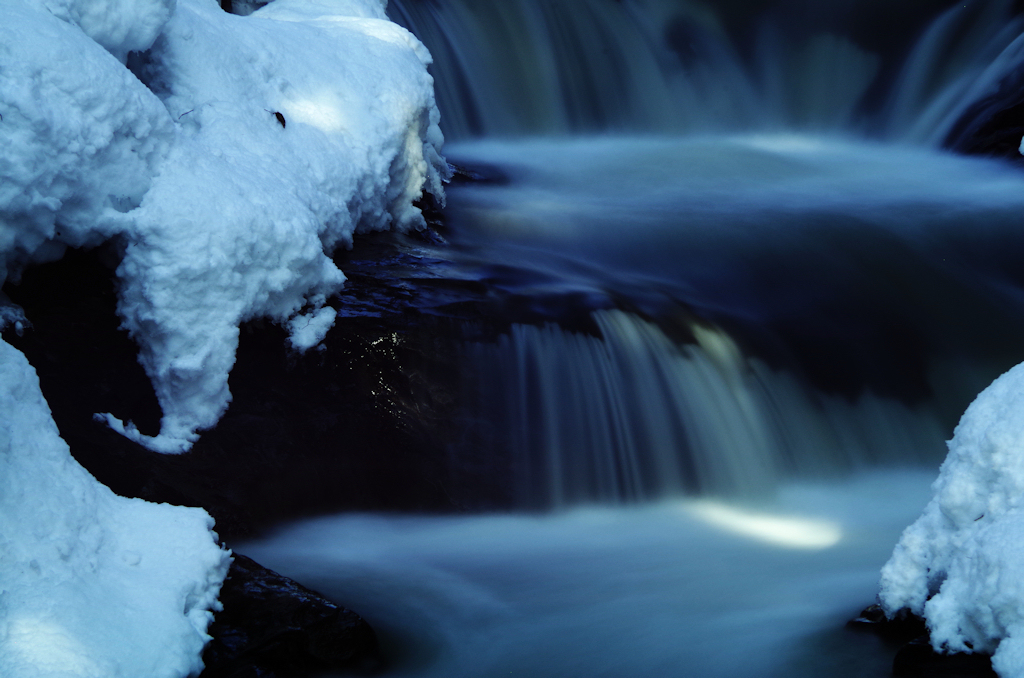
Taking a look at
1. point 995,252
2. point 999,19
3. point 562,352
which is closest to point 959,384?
point 995,252

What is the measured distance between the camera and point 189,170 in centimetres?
329

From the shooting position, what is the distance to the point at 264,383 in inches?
133

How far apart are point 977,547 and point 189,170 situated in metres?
2.53

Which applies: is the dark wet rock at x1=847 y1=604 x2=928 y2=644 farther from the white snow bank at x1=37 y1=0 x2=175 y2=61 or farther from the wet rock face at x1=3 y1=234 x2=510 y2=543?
the white snow bank at x1=37 y1=0 x2=175 y2=61

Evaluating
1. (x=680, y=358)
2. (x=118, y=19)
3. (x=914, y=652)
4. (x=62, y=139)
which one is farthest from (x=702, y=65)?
(x=914, y=652)

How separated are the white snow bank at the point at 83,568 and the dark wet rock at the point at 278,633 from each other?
0.05 metres

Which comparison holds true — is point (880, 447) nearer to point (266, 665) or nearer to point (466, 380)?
point (466, 380)

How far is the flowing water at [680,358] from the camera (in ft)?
9.82

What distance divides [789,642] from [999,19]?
7.55 metres

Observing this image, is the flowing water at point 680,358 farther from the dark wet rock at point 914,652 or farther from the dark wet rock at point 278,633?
the dark wet rock at point 278,633

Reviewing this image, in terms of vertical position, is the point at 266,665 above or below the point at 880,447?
below

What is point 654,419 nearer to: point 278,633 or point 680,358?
point 680,358

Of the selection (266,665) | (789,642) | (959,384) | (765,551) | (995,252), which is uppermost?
(995,252)

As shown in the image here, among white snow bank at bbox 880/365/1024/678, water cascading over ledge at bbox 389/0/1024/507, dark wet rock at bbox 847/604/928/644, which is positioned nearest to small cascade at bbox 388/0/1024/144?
water cascading over ledge at bbox 389/0/1024/507
